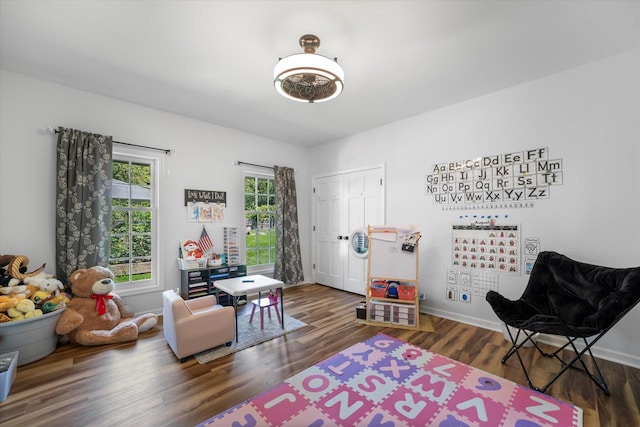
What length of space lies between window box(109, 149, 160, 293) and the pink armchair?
119cm

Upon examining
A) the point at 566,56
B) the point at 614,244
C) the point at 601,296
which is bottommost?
the point at 601,296

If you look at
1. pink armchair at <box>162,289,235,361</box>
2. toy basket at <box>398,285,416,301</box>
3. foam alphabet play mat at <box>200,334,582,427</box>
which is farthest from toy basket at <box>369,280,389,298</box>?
pink armchair at <box>162,289,235,361</box>

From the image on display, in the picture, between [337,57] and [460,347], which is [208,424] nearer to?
[460,347]

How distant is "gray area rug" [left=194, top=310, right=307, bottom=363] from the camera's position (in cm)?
249

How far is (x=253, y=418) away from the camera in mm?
1709

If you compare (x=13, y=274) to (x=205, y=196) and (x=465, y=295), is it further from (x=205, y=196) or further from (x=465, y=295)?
(x=465, y=295)

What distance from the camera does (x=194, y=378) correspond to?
2.13 m

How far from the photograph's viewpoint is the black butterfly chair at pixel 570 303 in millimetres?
1853

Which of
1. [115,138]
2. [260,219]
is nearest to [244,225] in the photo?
[260,219]

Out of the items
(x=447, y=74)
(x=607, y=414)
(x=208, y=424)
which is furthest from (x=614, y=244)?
(x=208, y=424)

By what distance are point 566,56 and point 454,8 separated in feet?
4.51

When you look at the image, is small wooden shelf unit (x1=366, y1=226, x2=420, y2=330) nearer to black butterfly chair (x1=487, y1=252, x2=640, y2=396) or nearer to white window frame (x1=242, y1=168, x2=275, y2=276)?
black butterfly chair (x1=487, y1=252, x2=640, y2=396)

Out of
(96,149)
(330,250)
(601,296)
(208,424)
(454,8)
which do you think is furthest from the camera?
(330,250)

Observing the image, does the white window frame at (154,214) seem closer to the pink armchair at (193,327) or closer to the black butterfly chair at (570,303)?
the pink armchair at (193,327)
